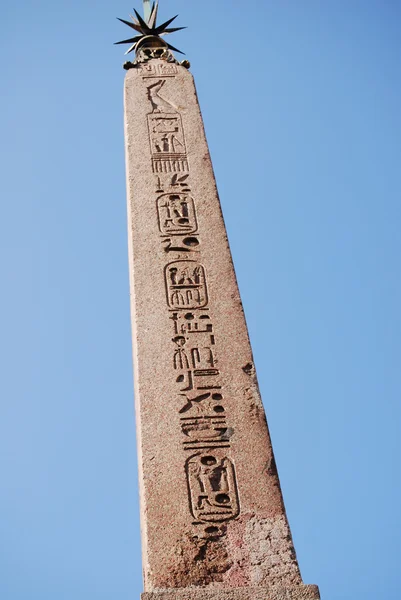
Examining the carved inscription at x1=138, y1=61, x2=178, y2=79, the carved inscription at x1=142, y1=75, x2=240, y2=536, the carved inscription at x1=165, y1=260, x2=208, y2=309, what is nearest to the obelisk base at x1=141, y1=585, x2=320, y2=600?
the carved inscription at x1=142, y1=75, x2=240, y2=536

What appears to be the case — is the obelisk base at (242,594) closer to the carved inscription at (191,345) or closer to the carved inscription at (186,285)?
the carved inscription at (191,345)

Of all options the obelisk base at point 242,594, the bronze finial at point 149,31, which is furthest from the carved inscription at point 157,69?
the obelisk base at point 242,594

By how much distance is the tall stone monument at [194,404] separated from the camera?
3.13 m

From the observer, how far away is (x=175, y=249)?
4.36 meters

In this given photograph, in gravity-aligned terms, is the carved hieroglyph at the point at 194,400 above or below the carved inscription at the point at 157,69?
below

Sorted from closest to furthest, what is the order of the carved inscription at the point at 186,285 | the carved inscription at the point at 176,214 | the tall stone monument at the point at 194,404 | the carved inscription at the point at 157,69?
the tall stone monument at the point at 194,404 → the carved inscription at the point at 186,285 → the carved inscription at the point at 176,214 → the carved inscription at the point at 157,69

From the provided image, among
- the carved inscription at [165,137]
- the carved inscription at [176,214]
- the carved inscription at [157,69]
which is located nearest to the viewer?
the carved inscription at [176,214]

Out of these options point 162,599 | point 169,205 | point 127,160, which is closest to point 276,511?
point 162,599

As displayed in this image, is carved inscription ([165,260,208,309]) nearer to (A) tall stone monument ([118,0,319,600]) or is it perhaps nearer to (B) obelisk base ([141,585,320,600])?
(A) tall stone monument ([118,0,319,600])

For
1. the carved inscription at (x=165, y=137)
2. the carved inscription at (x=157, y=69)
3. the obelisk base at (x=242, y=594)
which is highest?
the carved inscription at (x=157, y=69)

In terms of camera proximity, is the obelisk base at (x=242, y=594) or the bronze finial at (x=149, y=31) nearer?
the obelisk base at (x=242, y=594)

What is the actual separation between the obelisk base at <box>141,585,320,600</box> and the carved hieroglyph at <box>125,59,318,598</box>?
1 centimetres

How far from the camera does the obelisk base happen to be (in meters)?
2.88

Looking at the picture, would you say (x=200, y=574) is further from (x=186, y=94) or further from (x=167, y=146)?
(x=186, y=94)
